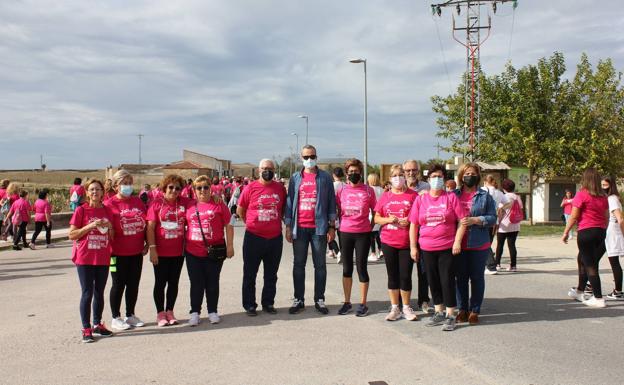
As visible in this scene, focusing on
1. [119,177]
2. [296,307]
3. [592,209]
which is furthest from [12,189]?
[592,209]

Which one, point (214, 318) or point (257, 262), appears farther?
point (257, 262)

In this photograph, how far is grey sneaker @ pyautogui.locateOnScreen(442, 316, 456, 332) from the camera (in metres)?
5.62

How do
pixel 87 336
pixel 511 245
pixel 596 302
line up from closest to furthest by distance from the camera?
pixel 87 336
pixel 596 302
pixel 511 245

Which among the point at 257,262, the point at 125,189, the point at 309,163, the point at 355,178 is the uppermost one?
the point at 309,163

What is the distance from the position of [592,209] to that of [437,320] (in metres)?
2.70

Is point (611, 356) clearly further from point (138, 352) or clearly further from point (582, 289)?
point (138, 352)

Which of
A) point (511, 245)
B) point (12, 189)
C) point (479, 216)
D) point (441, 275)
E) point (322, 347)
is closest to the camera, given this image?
point (322, 347)

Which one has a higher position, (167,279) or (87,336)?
(167,279)

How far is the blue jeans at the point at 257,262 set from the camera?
6.43m

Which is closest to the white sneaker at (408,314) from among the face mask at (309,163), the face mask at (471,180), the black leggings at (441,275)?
the black leggings at (441,275)

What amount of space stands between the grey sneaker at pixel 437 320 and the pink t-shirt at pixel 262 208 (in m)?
2.07

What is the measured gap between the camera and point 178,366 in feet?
15.1

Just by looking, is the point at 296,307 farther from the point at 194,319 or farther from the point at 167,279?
the point at 167,279

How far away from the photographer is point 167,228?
5.90 m
